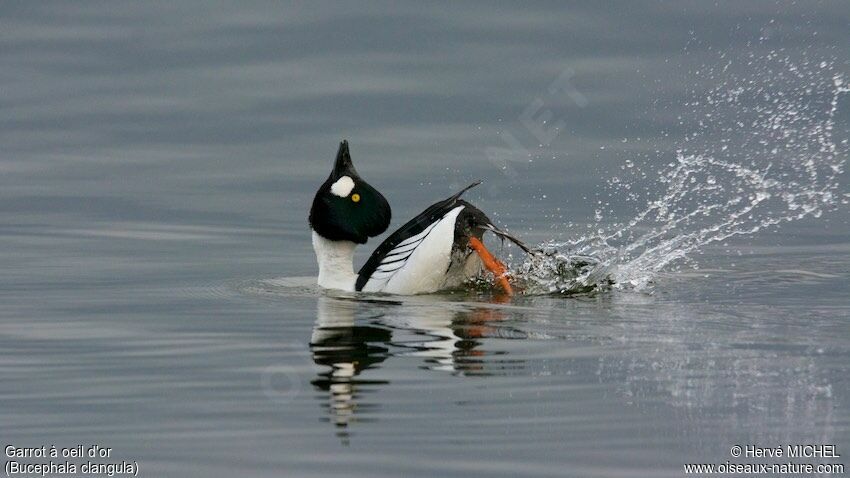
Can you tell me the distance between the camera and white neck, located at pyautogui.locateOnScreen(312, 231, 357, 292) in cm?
1219

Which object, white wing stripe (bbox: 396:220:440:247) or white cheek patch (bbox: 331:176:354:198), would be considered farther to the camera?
white cheek patch (bbox: 331:176:354:198)

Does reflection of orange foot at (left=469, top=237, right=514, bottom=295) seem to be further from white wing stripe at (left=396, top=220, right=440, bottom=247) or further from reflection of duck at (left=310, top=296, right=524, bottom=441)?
reflection of duck at (left=310, top=296, right=524, bottom=441)

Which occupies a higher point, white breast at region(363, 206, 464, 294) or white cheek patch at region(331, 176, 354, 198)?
white cheek patch at region(331, 176, 354, 198)

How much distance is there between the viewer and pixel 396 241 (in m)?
12.0

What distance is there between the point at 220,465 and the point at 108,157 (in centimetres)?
1184

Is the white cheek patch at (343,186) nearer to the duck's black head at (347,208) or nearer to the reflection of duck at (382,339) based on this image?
the duck's black head at (347,208)

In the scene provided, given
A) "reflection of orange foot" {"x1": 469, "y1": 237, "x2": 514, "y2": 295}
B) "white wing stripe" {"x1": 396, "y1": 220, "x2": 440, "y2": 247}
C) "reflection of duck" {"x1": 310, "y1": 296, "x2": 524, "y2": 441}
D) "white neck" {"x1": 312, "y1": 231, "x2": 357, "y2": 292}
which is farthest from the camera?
"white neck" {"x1": 312, "y1": 231, "x2": 357, "y2": 292}

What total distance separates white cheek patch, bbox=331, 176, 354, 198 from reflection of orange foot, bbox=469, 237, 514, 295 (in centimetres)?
106

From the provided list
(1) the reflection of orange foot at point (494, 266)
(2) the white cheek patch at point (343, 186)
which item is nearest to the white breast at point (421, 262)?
(1) the reflection of orange foot at point (494, 266)

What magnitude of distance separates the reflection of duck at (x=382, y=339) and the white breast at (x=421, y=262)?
0.28 meters

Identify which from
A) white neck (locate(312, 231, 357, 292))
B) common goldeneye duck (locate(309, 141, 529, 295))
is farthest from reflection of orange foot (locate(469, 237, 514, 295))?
white neck (locate(312, 231, 357, 292))

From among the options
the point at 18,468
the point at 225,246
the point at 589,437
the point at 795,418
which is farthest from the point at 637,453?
the point at 225,246

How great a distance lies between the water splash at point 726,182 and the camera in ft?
40.3

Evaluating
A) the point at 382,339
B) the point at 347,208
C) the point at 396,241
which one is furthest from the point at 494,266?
the point at 382,339
